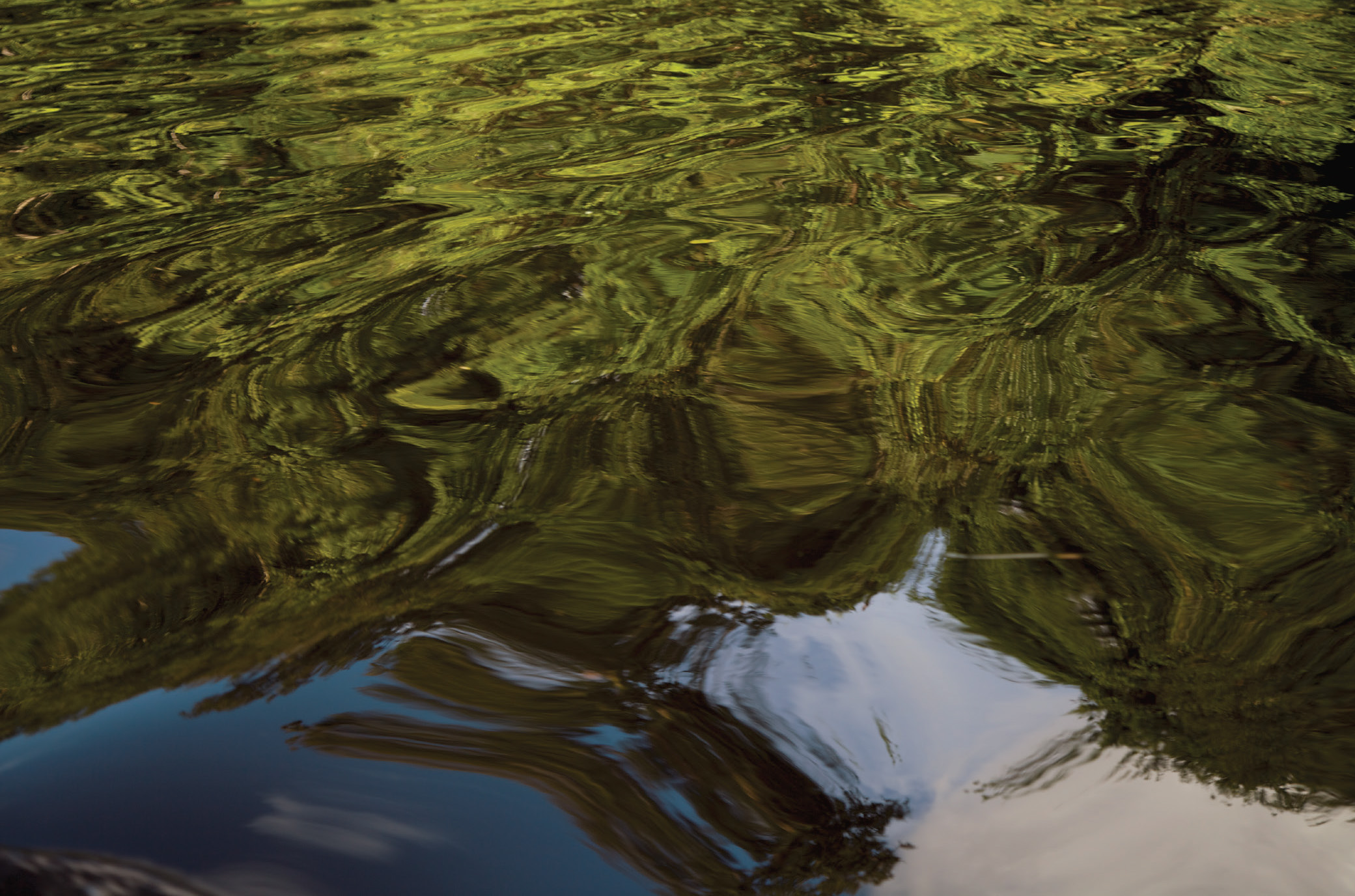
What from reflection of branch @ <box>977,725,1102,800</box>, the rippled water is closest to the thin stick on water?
the rippled water

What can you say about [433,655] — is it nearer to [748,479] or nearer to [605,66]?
[748,479]

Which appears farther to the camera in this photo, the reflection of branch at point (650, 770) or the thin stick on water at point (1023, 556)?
the thin stick on water at point (1023, 556)

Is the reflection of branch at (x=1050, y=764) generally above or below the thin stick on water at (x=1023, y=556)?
below

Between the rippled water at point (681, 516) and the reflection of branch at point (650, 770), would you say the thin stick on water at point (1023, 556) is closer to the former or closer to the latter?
the rippled water at point (681, 516)

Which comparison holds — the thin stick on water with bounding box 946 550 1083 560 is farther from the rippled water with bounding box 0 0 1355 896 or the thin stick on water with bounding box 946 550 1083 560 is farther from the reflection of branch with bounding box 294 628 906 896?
the reflection of branch with bounding box 294 628 906 896

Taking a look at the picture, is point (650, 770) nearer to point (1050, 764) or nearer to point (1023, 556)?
point (1050, 764)

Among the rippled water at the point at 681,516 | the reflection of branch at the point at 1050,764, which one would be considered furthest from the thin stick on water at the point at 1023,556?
the reflection of branch at the point at 1050,764

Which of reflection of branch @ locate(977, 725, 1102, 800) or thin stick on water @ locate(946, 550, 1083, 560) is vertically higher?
thin stick on water @ locate(946, 550, 1083, 560)

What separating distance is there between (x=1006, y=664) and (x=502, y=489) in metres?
0.47

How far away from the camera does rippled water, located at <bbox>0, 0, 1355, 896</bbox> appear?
1.96 feet

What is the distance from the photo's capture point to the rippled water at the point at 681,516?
60 centimetres

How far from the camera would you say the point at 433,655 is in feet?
2.37

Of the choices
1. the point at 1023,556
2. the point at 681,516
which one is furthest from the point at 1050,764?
the point at 681,516

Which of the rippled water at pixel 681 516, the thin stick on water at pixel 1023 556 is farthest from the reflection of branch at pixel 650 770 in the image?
the thin stick on water at pixel 1023 556
